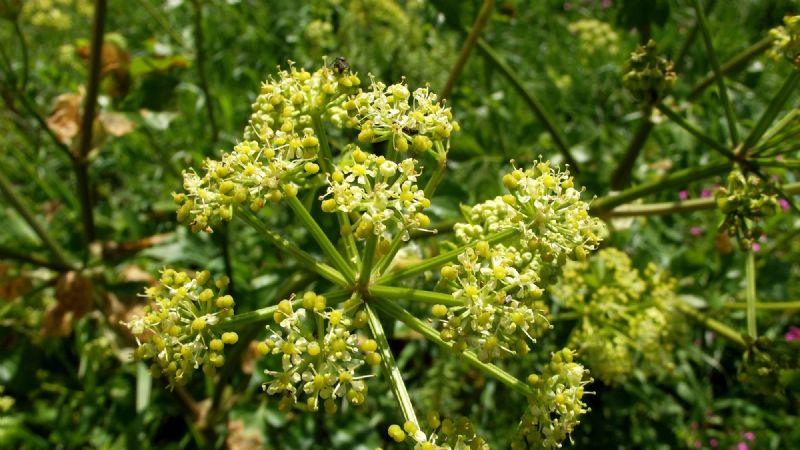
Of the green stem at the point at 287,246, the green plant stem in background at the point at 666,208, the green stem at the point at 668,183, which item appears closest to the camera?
the green stem at the point at 287,246

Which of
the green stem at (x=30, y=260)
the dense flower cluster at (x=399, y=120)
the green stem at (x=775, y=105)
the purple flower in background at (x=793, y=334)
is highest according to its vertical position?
the purple flower in background at (x=793, y=334)

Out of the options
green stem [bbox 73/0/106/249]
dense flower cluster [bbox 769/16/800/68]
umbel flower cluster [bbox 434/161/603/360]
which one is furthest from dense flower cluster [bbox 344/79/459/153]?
green stem [bbox 73/0/106/249]

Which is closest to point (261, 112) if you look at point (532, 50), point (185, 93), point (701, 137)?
point (701, 137)

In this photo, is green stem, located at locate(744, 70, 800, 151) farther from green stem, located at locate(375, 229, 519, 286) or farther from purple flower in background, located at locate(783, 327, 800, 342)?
purple flower in background, located at locate(783, 327, 800, 342)

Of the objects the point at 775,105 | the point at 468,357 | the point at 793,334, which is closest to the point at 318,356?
the point at 468,357

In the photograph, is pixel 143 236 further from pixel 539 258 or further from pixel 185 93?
pixel 539 258

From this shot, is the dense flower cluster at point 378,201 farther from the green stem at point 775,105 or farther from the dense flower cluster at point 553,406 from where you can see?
the green stem at point 775,105

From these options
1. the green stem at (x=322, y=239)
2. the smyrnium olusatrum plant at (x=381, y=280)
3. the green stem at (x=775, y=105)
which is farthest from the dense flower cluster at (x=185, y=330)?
the green stem at (x=775, y=105)
